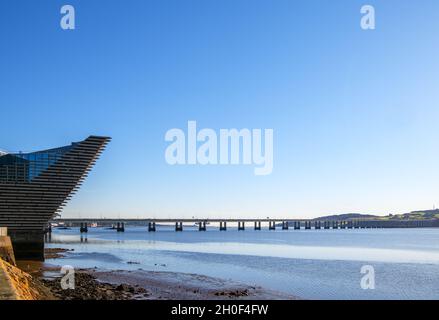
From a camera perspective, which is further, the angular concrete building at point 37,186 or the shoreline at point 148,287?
the angular concrete building at point 37,186

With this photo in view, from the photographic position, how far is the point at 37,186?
73438 millimetres

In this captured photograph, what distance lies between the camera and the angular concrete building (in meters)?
69.8

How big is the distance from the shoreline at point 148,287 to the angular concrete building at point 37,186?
17385 mm

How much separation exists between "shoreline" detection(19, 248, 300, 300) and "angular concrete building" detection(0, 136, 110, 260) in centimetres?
1738

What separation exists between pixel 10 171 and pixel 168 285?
1628 inches

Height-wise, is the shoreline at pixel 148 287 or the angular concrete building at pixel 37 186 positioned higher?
the angular concrete building at pixel 37 186

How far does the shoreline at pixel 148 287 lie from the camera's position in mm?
35750

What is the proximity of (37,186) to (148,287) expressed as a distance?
38.9 m

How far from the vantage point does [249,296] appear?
37.5 meters

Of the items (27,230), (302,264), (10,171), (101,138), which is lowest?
(302,264)
